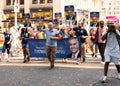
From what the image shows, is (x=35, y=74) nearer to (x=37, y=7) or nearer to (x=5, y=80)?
(x=5, y=80)

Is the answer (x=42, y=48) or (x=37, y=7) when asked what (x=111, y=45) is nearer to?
(x=42, y=48)

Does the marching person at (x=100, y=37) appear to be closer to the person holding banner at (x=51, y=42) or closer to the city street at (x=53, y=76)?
the city street at (x=53, y=76)

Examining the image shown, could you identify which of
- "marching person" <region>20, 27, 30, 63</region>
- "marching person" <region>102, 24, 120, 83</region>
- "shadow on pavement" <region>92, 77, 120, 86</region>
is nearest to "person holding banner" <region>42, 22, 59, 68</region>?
"marching person" <region>20, 27, 30, 63</region>

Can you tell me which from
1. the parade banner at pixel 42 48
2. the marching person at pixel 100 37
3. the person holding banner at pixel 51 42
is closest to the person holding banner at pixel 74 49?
the parade banner at pixel 42 48

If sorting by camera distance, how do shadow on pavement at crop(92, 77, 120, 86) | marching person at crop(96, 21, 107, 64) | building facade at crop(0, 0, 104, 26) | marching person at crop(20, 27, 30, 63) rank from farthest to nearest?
building facade at crop(0, 0, 104, 26) < marching person at crop(20, 27, 30, 63) < marching person at crop(96, 21, 107, 64) < shadow on pavement at crop(92, 77, 120, 86)

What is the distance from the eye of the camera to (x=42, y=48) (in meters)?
19.6

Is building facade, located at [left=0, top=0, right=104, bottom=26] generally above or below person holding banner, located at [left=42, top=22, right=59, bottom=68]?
above

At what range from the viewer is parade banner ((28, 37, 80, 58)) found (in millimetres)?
19125

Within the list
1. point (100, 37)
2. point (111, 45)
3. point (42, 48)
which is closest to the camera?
point (111, 45)

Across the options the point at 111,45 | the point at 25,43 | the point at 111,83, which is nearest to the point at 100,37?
the point at 25,43

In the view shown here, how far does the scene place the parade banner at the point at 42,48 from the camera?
62.7ft

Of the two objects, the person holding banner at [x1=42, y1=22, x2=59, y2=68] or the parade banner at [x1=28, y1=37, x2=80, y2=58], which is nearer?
the person holding banner at [x1=42, y1=22, x2=59, y2=68]

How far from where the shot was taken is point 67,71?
50.8 feet

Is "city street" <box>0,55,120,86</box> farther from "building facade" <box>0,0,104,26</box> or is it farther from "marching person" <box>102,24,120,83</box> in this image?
"building facade" <box>0,0,104,26</box>
